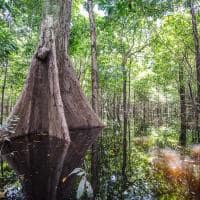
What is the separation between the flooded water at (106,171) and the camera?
3.99 metres

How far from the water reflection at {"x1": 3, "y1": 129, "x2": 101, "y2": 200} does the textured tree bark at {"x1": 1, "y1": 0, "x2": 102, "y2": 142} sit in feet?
1.77

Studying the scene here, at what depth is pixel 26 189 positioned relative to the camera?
3.88 m

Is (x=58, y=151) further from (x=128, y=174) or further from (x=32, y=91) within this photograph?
(x=32, y=91)

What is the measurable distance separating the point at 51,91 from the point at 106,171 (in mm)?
4177

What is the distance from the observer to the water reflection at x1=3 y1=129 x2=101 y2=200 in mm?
3865

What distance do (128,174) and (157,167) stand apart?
1020 millimetres

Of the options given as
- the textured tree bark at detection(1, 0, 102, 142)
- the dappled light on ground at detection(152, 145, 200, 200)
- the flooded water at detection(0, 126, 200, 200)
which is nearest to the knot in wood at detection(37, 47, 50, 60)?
the textured tree bark at detection(1, 0, 102, 142)

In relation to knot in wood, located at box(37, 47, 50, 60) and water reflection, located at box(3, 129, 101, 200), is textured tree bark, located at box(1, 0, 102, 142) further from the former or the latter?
water reflection, located at box(3, 129, 101, 200)

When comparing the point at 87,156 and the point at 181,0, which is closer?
the point at 87,156

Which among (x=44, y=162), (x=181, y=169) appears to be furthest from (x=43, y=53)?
(x=181, y=169)

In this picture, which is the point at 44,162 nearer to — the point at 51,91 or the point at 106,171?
the point at 106,171

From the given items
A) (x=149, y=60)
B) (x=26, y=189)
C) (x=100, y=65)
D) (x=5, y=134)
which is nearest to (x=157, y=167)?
(x=26, y=189)

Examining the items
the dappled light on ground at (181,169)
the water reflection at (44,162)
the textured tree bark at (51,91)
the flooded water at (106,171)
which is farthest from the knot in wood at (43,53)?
the dappled light on ground at (181,169)

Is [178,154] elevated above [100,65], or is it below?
below
